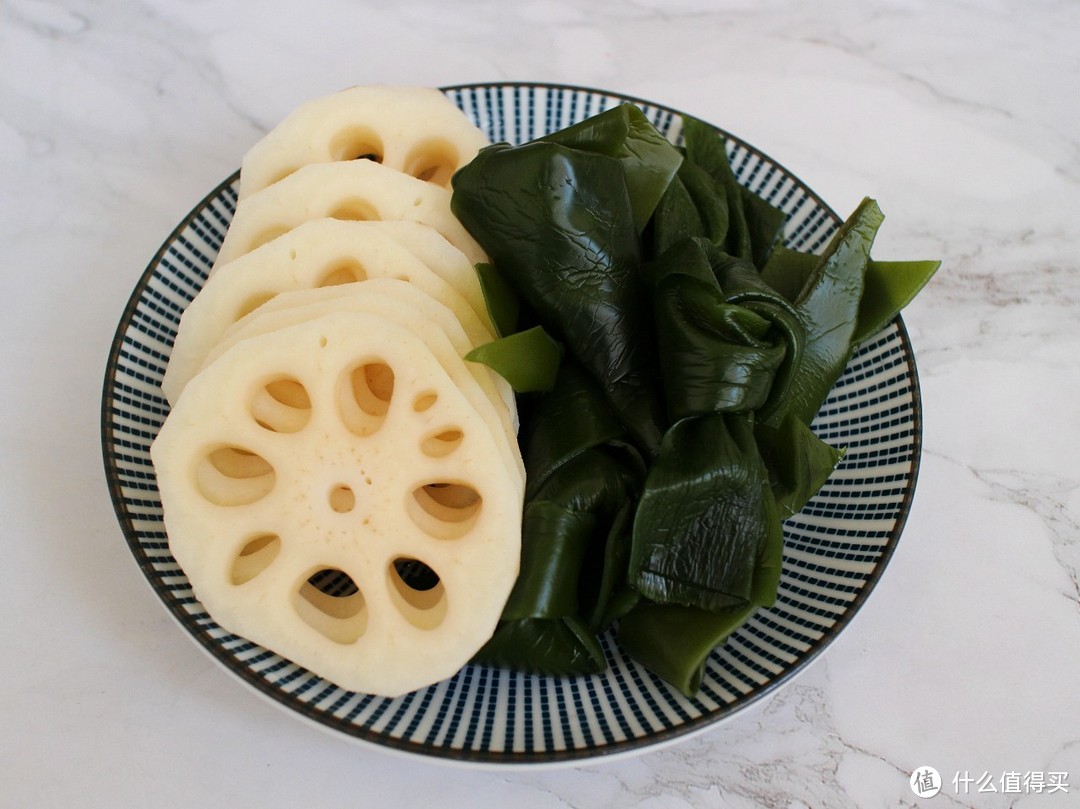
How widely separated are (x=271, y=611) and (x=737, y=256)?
138 centimetres

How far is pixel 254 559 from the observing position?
1.80 meters

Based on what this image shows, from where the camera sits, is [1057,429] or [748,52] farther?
[748,52]

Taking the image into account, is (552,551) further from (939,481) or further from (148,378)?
(939,481)

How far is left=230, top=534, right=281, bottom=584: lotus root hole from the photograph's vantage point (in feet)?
5.77

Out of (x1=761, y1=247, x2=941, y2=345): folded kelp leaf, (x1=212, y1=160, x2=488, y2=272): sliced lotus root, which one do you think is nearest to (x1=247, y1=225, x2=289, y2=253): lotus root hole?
(x1=212, y1=160, x2=488, y2=272): sliced lotus root

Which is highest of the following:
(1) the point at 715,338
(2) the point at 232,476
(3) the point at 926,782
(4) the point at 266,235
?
(4) the point at 266,235

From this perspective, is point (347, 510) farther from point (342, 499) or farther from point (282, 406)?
point (282, 406)

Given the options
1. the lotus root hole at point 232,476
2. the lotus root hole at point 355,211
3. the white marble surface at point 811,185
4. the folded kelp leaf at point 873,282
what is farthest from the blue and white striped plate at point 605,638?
the lotus root hole at point 355,211

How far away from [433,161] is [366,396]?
0.73m

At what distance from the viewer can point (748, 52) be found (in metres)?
3.24

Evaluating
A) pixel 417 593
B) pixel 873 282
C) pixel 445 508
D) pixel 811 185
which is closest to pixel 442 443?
pixel 445 508

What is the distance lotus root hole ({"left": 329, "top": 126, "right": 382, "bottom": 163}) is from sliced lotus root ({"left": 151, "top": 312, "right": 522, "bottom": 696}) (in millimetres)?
690

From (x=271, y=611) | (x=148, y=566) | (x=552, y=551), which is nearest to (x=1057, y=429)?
(x=552, y=551)

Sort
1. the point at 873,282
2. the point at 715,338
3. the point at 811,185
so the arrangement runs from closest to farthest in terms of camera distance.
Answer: the point at 715,338, the point at 873,282, the point at 811,185
